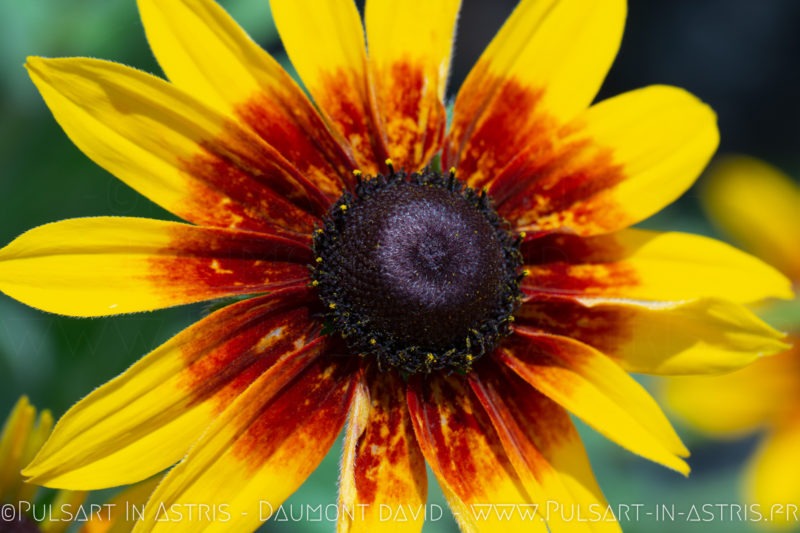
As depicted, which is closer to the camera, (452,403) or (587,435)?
(452,403)

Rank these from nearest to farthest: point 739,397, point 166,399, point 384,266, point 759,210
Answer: point 166,399, point 384,266, point 739,397, point 759,210

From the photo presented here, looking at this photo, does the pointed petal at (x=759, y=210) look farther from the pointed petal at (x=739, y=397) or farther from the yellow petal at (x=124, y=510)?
the yellow petal at (x=124, y=510)

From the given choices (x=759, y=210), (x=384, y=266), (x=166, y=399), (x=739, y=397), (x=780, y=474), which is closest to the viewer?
(x=166, y=399)

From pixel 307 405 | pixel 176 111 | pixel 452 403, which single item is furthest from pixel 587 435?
pixel 176 111

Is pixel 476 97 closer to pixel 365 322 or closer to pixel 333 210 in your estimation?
pixel 333 210

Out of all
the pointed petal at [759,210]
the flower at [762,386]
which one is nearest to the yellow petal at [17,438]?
the flower at [762,386]

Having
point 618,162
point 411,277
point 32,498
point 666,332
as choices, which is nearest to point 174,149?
point 411,277

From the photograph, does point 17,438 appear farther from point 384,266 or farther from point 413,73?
point 413,73
